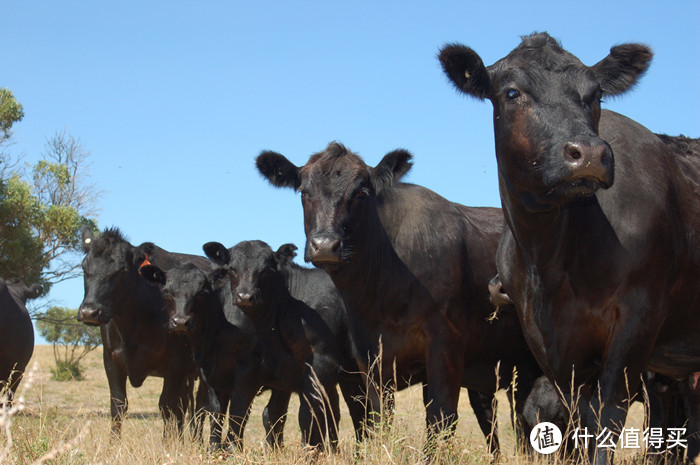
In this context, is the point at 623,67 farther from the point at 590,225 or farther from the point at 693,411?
the point at 693,411

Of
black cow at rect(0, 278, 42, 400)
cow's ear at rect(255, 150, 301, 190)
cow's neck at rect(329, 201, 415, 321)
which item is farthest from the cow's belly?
black cow at rect(0, 278, 42, 400)

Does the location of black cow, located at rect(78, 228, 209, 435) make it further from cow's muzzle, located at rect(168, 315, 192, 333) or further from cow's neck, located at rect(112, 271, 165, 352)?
cow's muzzle, located at rect(168, 315, 192, 333)

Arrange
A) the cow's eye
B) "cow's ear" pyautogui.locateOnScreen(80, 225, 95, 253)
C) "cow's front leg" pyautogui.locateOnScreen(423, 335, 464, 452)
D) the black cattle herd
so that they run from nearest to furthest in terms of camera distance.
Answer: the black cattle herd → the cow's eye → "cow's front leg" pyautogui.locateOnScreen(423, 335, 464, 452) → "cow's ear" pyautogui.locateOnScreen(80, 225, 95, 253)

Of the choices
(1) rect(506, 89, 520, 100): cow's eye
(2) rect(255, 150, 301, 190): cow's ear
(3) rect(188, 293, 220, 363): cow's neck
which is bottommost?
(3) rect(188, 293, 220, 363): cow's neck

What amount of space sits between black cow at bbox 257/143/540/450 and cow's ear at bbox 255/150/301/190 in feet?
0.03

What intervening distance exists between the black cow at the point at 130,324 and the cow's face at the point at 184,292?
0.84 ft

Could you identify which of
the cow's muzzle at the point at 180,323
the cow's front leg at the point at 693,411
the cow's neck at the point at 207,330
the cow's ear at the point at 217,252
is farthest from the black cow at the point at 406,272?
the cow's neck at the point at 207,330

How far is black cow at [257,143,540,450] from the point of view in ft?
22.4

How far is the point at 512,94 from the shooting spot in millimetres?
A: 4957

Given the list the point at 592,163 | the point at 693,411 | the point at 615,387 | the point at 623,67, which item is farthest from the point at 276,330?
the point at 592,163

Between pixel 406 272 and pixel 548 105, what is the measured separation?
9.06 feet

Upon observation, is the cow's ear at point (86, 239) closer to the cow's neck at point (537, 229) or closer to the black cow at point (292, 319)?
the black cow at point (292, 319)

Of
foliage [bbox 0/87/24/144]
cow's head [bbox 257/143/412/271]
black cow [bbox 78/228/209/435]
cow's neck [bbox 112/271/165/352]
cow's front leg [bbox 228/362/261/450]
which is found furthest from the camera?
foliage [bbox 0/87/24/144]

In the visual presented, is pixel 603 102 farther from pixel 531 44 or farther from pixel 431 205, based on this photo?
pixel 431 205
